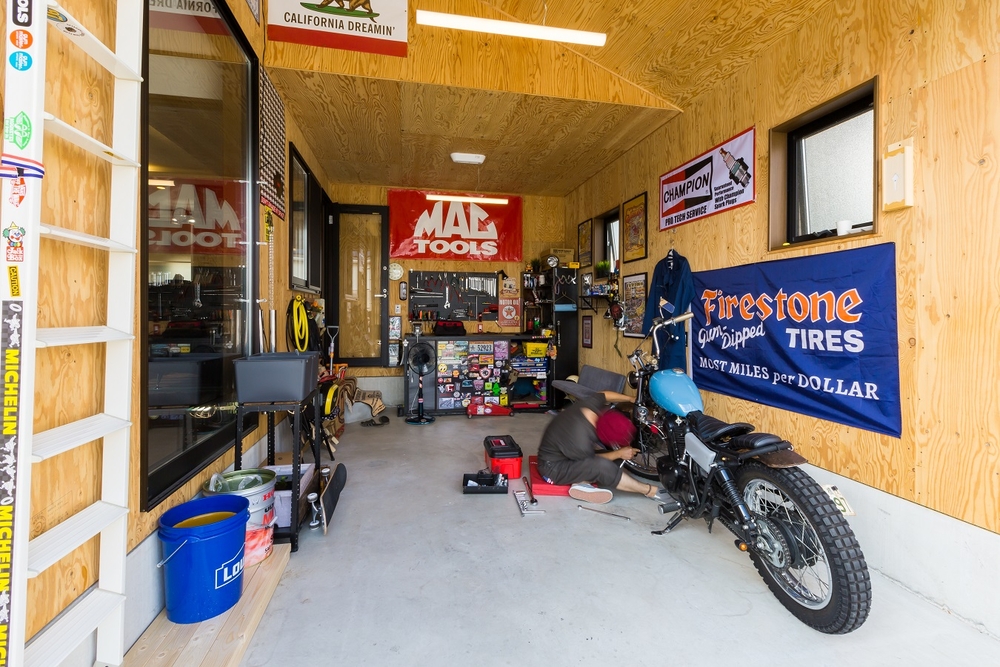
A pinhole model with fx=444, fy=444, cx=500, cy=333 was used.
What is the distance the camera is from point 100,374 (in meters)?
1.56

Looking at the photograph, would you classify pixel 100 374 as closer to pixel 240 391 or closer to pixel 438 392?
pixel 240 391

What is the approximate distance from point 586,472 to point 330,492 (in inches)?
68.4

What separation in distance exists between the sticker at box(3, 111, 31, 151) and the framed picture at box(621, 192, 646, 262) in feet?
14.1

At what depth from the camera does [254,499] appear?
7.24 ft

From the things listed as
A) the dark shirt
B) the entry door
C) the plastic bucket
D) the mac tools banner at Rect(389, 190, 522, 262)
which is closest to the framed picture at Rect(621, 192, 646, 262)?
the dark shirt

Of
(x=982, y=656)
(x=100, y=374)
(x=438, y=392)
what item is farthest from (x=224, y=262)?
(x=982, y=656)

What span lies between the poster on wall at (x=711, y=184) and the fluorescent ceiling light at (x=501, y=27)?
4.55 feet

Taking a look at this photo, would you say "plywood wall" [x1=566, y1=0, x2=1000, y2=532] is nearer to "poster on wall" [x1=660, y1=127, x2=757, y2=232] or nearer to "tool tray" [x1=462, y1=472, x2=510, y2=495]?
"poster on wall" [x1=660, y1=127, x2=757, y2=232]

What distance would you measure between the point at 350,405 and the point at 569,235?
12.7 ft

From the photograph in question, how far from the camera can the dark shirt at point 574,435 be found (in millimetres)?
3160

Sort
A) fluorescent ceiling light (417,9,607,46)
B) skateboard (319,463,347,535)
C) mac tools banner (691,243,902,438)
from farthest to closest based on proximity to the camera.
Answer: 1. skateboard (319,463,347,535)
2. fluorescent ceiling light (417,9,607,46)
3. mac tools banner (691,243,902,438)

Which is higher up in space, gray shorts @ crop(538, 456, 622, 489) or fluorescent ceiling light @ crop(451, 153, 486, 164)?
fluorescent ceiling light @ crop(451, 153, 486, 164)

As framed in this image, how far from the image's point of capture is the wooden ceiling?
3.08 metres

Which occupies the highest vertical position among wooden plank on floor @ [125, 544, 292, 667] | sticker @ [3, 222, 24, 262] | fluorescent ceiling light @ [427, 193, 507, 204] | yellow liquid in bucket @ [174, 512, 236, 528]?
fluorescent ceiling light @ [427, 193, 507, 204]
